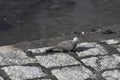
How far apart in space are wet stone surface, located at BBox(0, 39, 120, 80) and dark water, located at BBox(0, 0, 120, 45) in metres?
1.24

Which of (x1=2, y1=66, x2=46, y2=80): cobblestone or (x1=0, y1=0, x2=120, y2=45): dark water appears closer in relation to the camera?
(x1=2, y1=66, x2=46, y2=80): cobblestone

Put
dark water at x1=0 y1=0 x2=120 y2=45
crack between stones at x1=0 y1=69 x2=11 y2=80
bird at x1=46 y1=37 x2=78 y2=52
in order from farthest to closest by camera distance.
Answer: dark water at x1=0 y1=0 x2=120 y2=45 → bird at x1=46 y1=37 x2=78 y2=52 → crack between stones at x1=0 y1=69 x2=11 y2=80

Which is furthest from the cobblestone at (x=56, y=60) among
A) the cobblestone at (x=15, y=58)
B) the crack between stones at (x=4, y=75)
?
the crack between stones at (x=4, y=75)

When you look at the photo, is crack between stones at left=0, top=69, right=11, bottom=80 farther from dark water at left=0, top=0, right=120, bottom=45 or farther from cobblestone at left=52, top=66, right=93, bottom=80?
dark water at left=0, top=0, right=120, bottom=45

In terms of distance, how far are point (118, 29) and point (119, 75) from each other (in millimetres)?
1494

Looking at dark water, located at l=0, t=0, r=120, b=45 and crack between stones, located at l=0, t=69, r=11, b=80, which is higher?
crack between stones, located at l=0, t=69, r=11, b=80

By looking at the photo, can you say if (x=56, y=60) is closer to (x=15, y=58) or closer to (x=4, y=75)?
(x=15, y=58)

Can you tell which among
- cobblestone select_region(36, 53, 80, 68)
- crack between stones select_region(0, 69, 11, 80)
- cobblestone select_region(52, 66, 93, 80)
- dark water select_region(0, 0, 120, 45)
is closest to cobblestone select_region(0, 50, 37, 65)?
cobblestone select_region(36, 53, 80, 68)

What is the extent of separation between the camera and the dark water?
21.7ft

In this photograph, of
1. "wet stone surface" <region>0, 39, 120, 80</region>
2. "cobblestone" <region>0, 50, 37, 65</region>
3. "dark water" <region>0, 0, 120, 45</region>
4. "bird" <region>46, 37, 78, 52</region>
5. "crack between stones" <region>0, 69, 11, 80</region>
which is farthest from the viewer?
"dark water" <region>0, 0, 120, 45</region>

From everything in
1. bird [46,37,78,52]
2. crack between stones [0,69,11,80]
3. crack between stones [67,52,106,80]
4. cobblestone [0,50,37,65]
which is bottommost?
crack between stones [67,52,106,80]

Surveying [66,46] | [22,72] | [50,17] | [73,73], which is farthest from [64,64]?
[50,17]

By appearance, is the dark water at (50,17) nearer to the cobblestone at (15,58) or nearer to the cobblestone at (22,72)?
the cobblestone at (15,58)

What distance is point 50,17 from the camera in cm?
719
